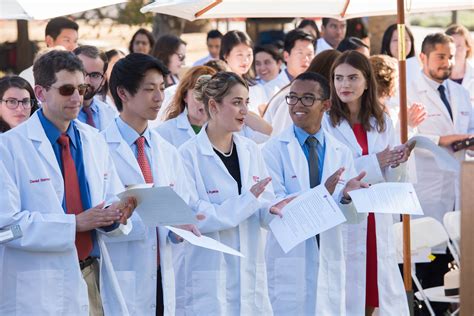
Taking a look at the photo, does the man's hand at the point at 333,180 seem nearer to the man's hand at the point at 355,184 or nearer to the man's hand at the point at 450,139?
the man's hand at the point at 355,184

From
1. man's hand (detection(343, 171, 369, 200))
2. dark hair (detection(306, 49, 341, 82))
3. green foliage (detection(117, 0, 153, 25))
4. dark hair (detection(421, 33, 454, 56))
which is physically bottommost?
man's hand (detection(343, 171, 369, 200))

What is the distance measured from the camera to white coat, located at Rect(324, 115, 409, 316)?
7.16 m

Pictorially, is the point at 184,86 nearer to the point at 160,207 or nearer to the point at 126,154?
the point at 126,154

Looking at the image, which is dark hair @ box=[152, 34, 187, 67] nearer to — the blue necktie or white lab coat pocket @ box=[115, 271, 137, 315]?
the blue necktie

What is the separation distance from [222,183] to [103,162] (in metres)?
0.91

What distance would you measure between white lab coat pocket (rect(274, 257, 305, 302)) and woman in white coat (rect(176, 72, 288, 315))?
320 mm

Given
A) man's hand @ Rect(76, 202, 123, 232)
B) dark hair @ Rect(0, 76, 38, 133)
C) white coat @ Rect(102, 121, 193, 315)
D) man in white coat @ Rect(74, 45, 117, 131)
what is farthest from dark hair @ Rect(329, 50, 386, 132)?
man's hand @ Rect(76, 202, 123, 232)

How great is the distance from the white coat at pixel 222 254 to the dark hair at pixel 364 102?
122 cm

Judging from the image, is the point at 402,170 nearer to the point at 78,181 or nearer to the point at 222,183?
the point at 222,183

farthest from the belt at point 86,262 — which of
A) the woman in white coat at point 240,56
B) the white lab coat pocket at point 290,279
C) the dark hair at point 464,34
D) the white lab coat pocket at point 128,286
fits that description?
the dark hair at point 464,34

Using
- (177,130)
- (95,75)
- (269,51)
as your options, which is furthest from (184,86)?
(269,51)

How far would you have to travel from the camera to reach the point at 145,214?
5328mm

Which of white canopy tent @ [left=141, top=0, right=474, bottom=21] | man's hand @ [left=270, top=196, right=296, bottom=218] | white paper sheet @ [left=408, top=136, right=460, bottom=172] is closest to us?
man's hand @ [left=270, top=196, right=296, bottom=218]

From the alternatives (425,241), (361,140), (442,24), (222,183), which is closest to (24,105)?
(222,183)
